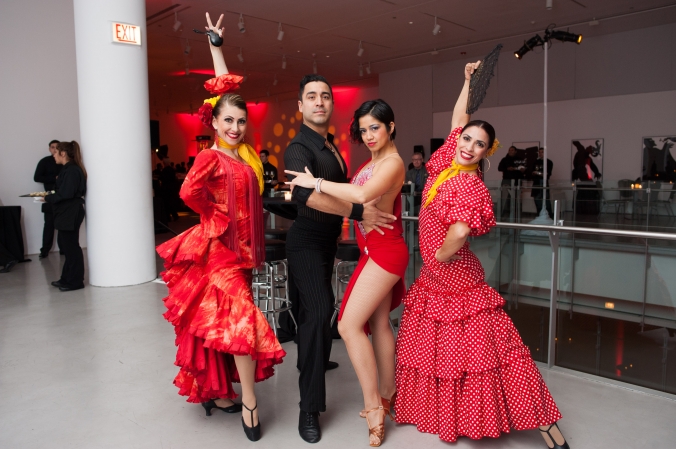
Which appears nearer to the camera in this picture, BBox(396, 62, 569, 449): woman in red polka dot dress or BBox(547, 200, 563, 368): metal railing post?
BBox(396, 62, 569, 449): woman in red polka dot dress

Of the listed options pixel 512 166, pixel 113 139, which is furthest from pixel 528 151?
pixel 113 139

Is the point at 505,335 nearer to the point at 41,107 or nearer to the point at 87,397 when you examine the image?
the point at 87,397

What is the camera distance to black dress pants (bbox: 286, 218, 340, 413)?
2553 millimetres

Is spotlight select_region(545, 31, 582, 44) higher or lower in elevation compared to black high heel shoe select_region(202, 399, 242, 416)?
higher

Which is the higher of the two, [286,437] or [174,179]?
[174,179]

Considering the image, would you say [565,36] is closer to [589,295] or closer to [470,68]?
[589,295]

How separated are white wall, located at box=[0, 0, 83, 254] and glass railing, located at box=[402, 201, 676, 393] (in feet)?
22.2

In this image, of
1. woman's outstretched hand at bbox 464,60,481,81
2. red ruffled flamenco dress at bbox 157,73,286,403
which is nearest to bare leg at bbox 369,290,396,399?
→ red ruffled flamenco dress at bbox 157,73,286,403

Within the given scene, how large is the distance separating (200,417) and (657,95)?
1120 cm

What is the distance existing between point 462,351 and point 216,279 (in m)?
1.21

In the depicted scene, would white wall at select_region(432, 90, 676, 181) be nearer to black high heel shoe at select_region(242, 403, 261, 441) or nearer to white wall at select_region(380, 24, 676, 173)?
white wall at select_region(380, 24, 676, 173)

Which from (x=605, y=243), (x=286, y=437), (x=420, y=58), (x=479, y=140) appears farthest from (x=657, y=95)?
(x=286, y=437)

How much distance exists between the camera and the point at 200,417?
284cm

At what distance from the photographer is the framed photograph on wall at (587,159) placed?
452 inches
